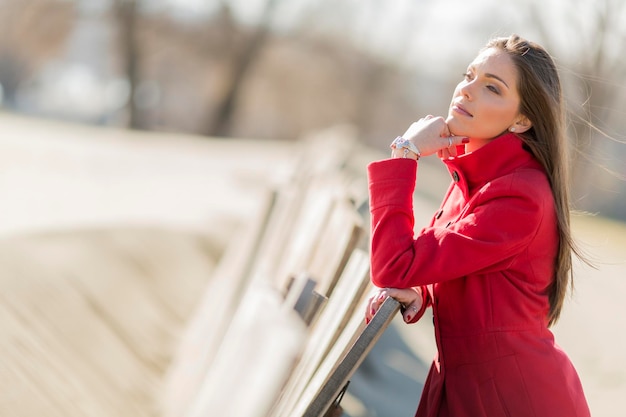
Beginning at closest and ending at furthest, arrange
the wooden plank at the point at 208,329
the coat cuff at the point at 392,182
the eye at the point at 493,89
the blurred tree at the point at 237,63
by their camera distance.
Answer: the coat cuff at the point at 392,182
the eye at the point at 493,89
the wooden plank at the point at 208,329
the blurred tree at the point at 237,63

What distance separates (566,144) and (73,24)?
40436 millimetres

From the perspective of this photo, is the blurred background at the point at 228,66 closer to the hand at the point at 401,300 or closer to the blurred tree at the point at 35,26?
the blurred tree at the point at 35,26

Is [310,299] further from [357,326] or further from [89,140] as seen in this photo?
[89,140]

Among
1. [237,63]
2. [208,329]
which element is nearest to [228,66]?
[237,63]

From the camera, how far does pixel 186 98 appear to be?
49.1m

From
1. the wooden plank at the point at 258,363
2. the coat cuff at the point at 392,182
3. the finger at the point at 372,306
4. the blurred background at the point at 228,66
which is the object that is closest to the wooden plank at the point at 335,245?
the wooden plank at the point at 258,363

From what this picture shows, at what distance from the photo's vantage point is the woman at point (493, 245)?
2270 millimetres

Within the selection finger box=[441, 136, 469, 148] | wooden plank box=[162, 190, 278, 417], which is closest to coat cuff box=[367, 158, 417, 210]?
finger box=[441, 136, 469, 148]

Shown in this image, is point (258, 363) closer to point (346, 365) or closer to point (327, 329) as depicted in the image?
point (327, 329)

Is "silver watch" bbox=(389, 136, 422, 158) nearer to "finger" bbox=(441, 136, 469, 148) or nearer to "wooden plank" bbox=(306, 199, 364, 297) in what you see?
"finger" bbox=(441, 136, 469, 148)

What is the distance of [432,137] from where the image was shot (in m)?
2.48

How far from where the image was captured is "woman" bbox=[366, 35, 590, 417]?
227 centimetres

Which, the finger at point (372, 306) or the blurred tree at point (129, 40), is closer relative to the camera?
the finger at point (372, 306)

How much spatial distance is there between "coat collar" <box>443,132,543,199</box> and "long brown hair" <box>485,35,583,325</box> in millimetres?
33
